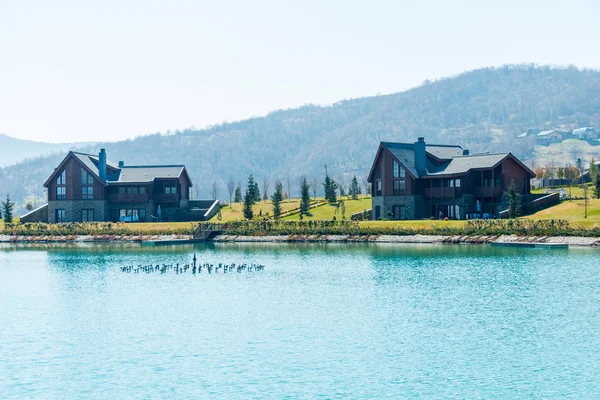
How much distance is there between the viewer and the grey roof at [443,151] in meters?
83.6

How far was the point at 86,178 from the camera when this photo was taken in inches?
3573

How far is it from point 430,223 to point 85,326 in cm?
4393

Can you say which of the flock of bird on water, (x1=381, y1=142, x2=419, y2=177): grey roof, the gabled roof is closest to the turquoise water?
the flock of bird on water

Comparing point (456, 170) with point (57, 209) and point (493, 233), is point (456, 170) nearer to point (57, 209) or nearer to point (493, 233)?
point (493, 233)

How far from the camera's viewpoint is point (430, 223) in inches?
2778

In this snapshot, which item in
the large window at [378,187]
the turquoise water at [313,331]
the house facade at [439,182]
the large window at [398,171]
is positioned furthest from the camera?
the large window at [378,187]

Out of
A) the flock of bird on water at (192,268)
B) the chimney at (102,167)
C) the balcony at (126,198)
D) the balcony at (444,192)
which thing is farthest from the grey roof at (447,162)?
the chimney at (102,167)

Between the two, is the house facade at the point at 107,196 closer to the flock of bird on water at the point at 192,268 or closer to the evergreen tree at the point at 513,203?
the evergreen tree at the point at 513,203

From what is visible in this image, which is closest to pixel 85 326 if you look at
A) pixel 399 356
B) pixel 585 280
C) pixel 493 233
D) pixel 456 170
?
pixel 399 356

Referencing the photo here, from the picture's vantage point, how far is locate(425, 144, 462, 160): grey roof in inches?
3290

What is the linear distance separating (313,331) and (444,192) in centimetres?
5134

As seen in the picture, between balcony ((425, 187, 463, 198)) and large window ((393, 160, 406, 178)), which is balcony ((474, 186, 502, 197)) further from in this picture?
large window ((393, 160, 406, 178))

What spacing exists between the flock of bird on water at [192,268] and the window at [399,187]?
104 ft

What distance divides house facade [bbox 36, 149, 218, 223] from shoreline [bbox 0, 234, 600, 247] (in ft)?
32.3
